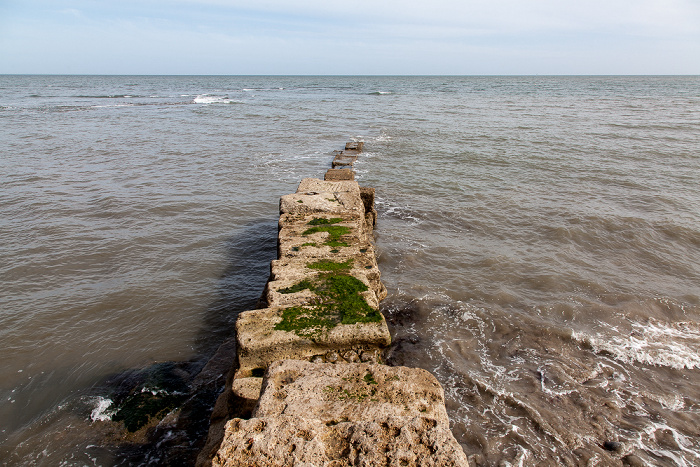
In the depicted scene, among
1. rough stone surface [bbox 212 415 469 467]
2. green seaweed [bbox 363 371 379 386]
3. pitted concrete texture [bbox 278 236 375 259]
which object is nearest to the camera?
rough stone surface [bbox 212 415 469 467]

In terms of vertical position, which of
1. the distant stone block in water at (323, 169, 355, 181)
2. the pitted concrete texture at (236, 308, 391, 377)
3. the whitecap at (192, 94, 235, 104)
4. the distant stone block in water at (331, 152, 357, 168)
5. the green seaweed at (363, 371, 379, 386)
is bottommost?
the whitecap at (192, 94, 235, 104)

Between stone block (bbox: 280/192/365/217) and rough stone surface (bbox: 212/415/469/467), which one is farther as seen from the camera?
stone block (bbox: 280/192/365/217)

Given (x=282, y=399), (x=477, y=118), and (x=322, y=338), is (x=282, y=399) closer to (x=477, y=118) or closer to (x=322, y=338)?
(x=322, y=338)

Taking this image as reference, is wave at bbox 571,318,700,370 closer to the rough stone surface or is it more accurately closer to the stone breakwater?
the stone breakwater

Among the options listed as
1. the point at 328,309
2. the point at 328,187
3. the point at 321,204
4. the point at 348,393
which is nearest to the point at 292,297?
the point at 328,309

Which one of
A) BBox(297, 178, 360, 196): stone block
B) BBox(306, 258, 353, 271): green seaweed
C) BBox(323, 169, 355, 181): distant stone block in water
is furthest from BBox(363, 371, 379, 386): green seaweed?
BBox(323, 169, 355, 181): distant stone block in water

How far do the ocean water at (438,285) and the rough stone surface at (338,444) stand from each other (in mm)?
1678

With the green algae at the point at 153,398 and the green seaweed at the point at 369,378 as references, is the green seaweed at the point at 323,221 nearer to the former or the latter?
the green algae at the point at 153,398

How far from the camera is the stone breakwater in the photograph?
2430 millimetres

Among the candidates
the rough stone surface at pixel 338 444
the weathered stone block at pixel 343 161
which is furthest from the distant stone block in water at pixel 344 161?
the rough stone surface at pixel 338 444

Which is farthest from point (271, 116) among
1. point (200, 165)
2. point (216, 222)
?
point (216, 222)

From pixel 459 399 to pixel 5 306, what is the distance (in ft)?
20.4

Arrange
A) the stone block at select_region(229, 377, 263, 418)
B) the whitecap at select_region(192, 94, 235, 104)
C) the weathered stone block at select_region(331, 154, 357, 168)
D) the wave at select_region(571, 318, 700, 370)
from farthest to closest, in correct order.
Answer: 1. the whitecap at select_region(192, 94, 235, 104)
2. the weathered stone block at select_region(331, 154, 357, 168)
3. the wave at select_region(571, 318, 700, 370)
4. the stone block at select_region(229, 377, 263, 418)

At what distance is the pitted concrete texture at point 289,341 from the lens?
357 cm
